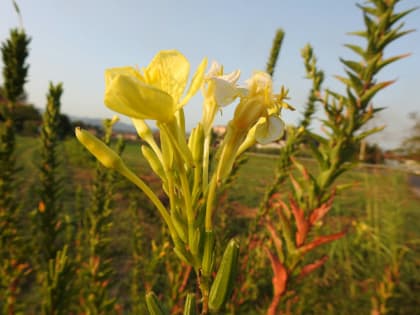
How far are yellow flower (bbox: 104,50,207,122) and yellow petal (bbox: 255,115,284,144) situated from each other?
0.20 m

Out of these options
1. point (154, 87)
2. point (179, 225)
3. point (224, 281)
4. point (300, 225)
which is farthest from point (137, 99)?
point (300, 225)

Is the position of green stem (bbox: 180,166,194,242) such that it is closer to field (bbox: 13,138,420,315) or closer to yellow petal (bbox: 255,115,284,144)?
yellow petal (bbox: 255,115,284,144)

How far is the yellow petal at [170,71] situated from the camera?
59 cm

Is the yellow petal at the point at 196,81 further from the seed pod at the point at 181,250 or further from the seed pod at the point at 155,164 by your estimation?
the seed pod at the point at 181,250

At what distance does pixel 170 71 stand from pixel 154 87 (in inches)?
5.2

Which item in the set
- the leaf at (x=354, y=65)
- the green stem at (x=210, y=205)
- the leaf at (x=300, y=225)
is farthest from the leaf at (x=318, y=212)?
the green stem at (x=210, y=205)

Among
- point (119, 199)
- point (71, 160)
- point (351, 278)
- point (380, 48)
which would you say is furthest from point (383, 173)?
point (71, 160)

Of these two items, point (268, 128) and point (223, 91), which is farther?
point (268, 128)

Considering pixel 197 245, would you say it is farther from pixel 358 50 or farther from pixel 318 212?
pixel 358 50

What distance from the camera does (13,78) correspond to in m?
1.58

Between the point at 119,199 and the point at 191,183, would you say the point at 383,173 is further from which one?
the point at 119,199

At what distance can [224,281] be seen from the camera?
514 millimetres

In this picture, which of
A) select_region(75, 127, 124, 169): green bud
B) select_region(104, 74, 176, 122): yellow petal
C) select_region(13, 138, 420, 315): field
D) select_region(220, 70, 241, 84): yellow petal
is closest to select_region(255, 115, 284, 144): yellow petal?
select_region(220, 70, 241, 84): yellow petal

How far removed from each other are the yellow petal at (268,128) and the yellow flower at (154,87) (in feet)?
0.66
